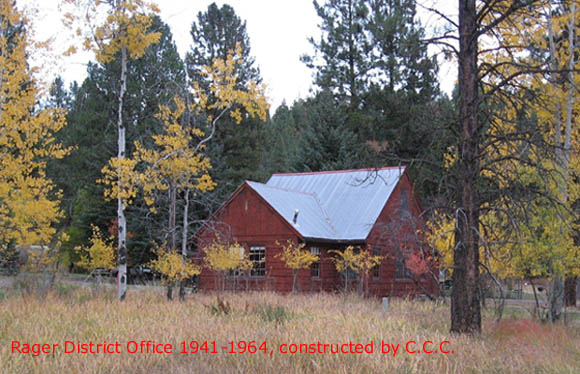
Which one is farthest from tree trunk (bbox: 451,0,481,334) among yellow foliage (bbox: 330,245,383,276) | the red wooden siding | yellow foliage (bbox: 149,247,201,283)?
the red wooden siding

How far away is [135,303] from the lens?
14.7 meters

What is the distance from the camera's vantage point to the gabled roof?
1009 inches

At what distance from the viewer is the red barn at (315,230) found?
81.7 ft

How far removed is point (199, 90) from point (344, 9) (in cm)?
2903

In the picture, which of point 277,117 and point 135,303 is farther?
point 277,117

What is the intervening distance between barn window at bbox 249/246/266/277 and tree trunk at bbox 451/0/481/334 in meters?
15.0

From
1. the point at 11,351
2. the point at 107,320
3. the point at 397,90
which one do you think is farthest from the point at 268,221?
the point at 397,90

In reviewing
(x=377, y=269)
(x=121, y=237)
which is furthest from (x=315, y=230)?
(x=121, y=237)

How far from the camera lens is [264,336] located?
958cm

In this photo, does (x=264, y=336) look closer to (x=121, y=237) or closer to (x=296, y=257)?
(x=121, y=237)

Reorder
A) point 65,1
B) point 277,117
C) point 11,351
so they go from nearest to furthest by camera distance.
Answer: point 11,351, point 65,1, point 277,117

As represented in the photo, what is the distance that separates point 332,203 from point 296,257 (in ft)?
21.1

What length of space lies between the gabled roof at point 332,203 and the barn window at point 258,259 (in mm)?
1994

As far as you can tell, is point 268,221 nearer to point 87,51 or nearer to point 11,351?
point 87,51
